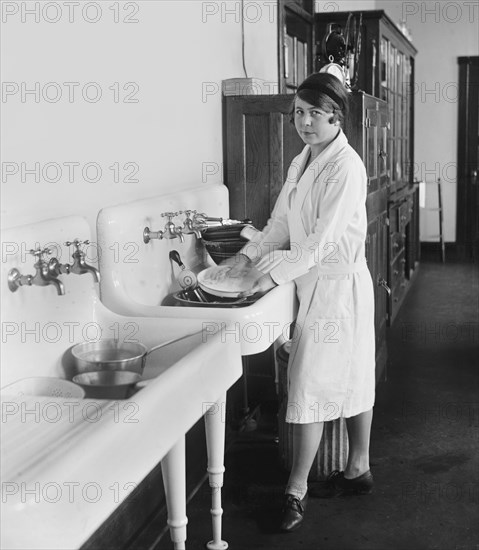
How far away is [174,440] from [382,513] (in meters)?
1.53

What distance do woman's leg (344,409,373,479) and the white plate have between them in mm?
725

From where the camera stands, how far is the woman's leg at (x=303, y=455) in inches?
115

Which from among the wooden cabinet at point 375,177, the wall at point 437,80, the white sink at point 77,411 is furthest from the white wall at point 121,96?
the wall at point 437,80

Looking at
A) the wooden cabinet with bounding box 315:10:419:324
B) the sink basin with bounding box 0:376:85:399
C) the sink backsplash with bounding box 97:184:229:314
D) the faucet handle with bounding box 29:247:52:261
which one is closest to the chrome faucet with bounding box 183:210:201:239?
the sink backsplash with bounding box 97:184:229:314

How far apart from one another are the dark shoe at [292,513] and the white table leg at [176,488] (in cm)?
64

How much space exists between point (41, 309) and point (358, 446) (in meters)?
1.58

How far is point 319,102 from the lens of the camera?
275 cm

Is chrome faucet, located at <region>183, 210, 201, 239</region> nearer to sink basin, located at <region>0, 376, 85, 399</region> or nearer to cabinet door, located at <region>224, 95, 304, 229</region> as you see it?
cabinet door, located at <region>224, 95, 304, 229</region>

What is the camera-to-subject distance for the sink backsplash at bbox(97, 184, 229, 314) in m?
2.49

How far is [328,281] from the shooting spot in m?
2.87

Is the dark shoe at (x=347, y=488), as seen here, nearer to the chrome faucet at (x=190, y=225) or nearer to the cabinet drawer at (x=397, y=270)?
the chrome faucet at (x=190, y=225)

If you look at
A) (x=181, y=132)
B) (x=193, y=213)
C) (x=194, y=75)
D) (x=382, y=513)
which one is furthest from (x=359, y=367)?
(x=194, y=75)

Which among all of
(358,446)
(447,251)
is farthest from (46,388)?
(447,251)

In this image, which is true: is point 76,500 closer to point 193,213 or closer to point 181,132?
point 193,213
